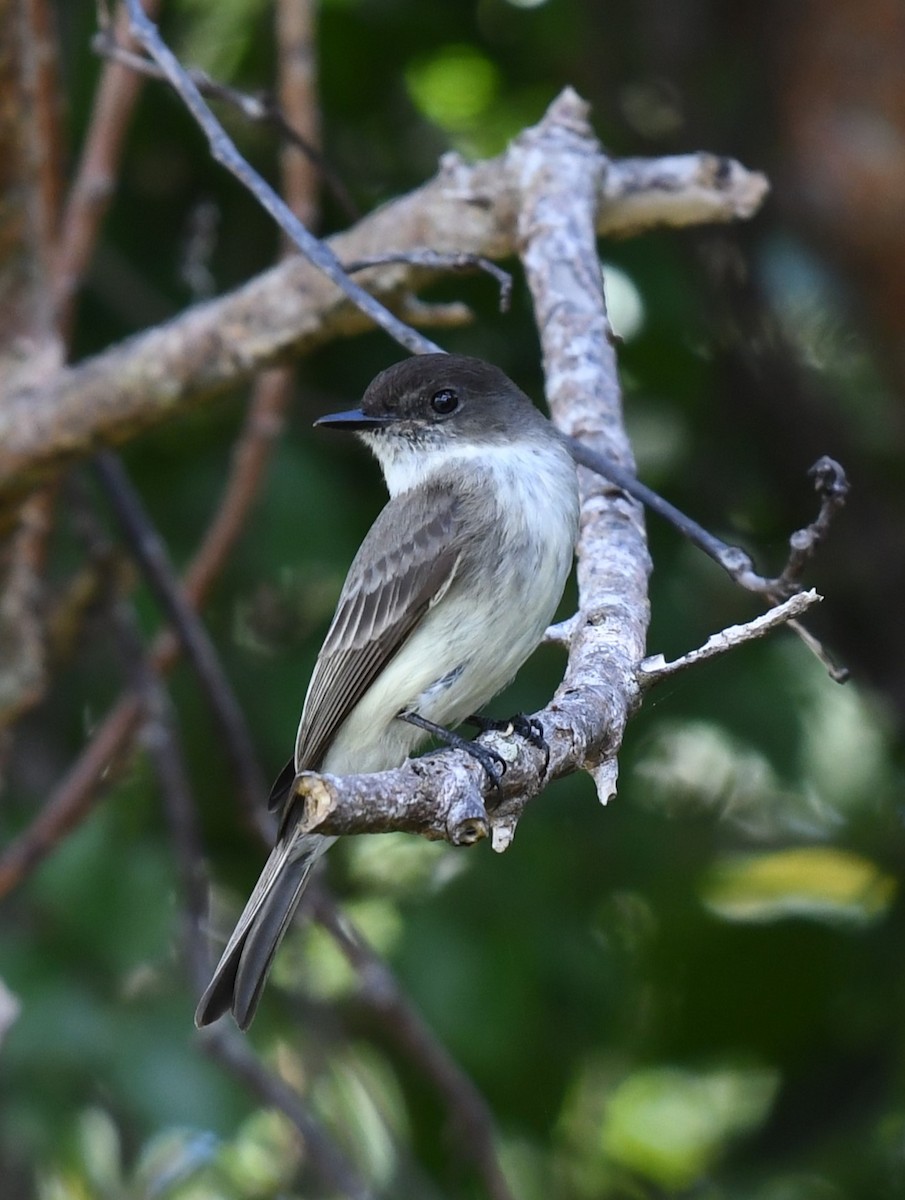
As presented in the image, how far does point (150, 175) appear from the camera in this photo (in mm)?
4754

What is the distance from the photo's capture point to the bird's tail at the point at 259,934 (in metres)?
2.97

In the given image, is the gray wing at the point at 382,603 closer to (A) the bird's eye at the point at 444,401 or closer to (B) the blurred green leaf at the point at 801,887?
(A) the bird's eye at the point at 444,401

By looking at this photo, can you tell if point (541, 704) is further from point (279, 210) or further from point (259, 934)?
point (279, 210)

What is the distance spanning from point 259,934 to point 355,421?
1.10m

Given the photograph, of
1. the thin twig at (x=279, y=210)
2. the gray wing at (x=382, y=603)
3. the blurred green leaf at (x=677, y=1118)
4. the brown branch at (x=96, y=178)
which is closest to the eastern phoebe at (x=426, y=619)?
the gray wing at (x=382, y=603)

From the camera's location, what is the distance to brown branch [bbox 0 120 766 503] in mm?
3539

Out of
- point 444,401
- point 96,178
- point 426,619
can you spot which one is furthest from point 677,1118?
point 96,178

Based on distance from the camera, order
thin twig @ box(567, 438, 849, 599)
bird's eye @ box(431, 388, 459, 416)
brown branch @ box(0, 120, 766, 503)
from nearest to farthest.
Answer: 1. thin twig @ box(567, 438, 849, 599)
2. brown branch @ box(0, 120, 766, 503)
3. bird's eye @ box(431, 388, 459, 416)

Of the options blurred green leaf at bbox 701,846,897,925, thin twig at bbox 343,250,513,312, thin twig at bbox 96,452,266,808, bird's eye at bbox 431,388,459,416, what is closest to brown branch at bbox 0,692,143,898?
thin twig at bbox 96,452,266,808

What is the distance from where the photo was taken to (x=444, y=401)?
12.0ft

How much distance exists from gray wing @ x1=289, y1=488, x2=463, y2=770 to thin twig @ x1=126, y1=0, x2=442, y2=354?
0.40m

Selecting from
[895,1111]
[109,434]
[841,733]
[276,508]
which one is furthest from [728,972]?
[109,434]

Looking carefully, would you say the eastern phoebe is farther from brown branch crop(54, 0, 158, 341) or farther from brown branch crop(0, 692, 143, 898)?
brown branch crop(54, 0, 158, 341)

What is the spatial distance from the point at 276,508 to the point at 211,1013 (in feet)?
4.92
